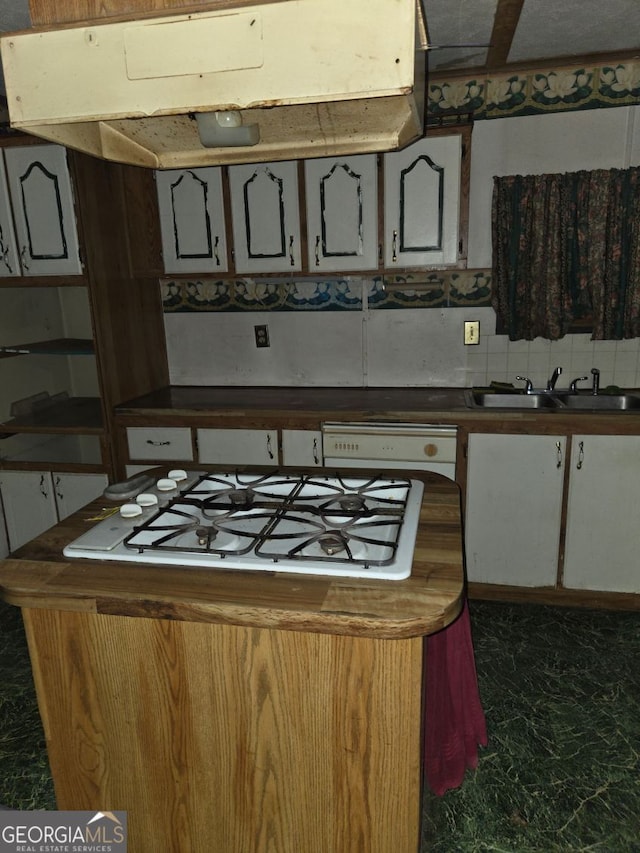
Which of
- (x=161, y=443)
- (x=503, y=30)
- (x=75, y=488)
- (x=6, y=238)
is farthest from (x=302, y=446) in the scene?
(x=503, y=30)

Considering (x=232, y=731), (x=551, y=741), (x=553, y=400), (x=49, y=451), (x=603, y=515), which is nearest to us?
(x=232, y=731)

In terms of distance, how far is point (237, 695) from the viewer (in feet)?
3.99

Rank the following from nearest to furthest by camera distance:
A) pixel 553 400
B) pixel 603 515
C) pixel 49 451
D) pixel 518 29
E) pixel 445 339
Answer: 1. pixel 518 29
2. pixel 603 515
3. pixel 553 400
4. pixel 445 339
5. pixel 49 451

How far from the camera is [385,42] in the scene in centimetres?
90

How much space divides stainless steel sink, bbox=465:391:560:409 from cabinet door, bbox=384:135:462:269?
690 millimetres

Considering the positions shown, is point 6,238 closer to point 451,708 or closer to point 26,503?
point 26,503

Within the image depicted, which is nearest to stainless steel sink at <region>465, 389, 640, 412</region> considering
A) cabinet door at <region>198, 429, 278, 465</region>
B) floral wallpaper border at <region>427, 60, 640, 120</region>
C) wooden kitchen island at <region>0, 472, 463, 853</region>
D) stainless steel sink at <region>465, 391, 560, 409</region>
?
stainless steel sink at <region>465, 391, 560, 409</region>

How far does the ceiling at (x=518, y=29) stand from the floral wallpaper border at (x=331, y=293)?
3.17 ft

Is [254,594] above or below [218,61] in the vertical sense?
below

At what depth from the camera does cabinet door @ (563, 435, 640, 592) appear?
8.54ft

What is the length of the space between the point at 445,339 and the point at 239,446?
49.6 inches

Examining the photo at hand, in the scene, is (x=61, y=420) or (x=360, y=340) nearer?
(x=61, y=420)

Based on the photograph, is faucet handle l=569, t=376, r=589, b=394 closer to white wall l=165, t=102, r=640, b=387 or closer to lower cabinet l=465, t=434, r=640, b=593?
white wall l=165, t=102, r=640, b=387

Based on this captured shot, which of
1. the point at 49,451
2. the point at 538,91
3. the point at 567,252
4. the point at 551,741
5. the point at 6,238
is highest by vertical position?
the point at 538,91
